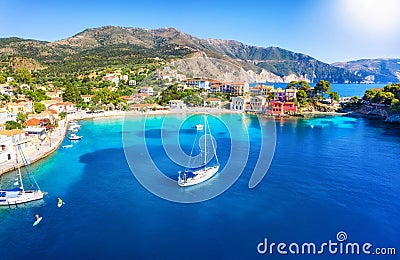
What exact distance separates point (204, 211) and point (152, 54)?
218 feet

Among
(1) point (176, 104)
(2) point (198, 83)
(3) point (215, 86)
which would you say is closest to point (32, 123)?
(1) point (176, 104)

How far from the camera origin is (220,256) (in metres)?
8.78

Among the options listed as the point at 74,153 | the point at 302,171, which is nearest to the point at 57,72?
the point at 74,153

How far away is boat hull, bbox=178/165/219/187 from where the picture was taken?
13492mm

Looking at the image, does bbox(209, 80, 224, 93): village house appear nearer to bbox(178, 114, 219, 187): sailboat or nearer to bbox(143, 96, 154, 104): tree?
bbox(143, 96, 154, 104): tree

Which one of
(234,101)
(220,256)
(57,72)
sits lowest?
(220,256)

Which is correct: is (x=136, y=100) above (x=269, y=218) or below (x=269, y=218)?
above

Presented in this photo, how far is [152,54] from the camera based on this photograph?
73.3 metres

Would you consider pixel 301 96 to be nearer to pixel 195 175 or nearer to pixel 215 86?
pixel 215 86

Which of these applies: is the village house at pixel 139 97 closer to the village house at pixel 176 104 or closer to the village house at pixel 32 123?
the village house at pixel 176 104

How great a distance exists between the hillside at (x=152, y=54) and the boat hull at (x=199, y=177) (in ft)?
121

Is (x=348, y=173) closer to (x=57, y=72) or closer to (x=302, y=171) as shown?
(x=302, y=171)

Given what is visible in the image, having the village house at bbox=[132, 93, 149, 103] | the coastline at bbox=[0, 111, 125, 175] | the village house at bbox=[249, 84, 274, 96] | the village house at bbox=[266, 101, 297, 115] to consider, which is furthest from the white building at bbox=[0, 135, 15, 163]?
the village house at bbox=[249, 84, 274, 96]

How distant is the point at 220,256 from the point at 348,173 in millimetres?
10589
